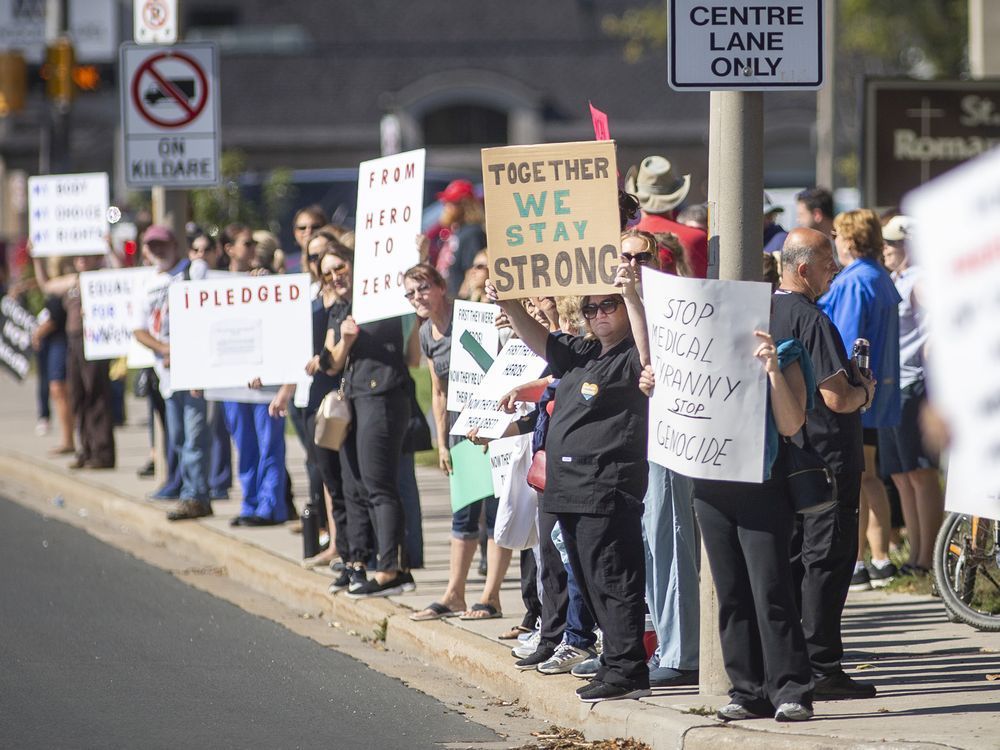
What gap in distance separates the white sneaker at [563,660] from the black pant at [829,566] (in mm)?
985

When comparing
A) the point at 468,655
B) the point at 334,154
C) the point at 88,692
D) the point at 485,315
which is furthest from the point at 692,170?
the point at 334,154

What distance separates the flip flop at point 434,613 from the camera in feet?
28.7

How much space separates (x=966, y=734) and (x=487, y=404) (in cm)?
299

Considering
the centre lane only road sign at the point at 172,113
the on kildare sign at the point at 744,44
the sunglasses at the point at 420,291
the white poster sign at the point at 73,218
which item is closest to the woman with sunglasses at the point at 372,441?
the sunglasses at the point at 420,291

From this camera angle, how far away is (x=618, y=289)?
6777 millimetres

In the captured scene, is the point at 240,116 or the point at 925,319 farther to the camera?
the point at 240,116

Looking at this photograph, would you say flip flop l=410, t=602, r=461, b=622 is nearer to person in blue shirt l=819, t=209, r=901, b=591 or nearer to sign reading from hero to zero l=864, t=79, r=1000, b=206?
person in blue shirt l=819, t=209, r=901, b=591

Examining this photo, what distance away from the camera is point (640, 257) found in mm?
6996

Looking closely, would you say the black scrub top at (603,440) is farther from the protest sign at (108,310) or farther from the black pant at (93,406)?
the black pant at (93,406)

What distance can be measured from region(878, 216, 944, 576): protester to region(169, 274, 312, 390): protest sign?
3.34 meters

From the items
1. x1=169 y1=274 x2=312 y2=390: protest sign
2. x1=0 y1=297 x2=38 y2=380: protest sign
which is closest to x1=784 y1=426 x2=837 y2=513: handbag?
x1=169 y1=274 x2=312 y2=390: protest sign

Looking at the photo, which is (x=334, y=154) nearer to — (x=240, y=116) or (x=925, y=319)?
(x=240, y=116)

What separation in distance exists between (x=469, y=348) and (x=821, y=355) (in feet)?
8.00

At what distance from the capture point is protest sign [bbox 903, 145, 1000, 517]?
385cm
